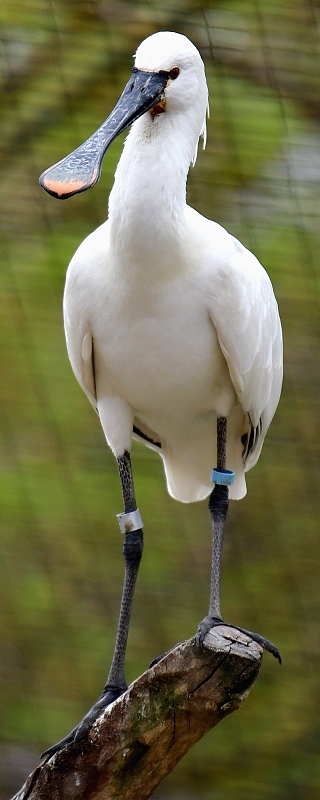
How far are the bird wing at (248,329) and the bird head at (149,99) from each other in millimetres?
372

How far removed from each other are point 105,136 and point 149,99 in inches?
5.2

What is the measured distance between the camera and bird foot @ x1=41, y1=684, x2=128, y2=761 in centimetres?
294

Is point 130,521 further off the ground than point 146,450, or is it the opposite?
point 130,521

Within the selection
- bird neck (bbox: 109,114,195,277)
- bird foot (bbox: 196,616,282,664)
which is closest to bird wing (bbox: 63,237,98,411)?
bird neck (bbox: 109,114,195,277)

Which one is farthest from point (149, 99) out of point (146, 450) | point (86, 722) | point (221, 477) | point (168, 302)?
point (146, 450)

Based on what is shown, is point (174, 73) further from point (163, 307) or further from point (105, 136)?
point (163, 307)

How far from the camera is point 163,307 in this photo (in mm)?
2986

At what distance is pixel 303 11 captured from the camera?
15.9 ft

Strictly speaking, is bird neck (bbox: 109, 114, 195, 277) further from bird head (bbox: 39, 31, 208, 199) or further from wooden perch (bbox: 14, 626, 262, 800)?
wooden perch (bbox: 14, 626, 262, 800)

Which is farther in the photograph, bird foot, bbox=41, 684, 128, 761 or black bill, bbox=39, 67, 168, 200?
bird foot, bbox=41, 684, 128, 761

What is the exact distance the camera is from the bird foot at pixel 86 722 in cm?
294

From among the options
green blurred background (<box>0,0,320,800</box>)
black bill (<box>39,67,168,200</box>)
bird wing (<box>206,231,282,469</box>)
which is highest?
black bill (<box>39,67,168,200</box>)

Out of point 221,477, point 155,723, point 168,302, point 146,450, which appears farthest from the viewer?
point 146,450

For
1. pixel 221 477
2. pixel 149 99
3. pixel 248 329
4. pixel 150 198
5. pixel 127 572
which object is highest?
pixel 149 99
